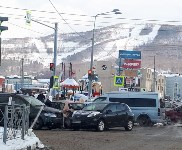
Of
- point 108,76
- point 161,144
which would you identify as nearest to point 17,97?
point 161,144

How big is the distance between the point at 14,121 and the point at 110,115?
1201cm

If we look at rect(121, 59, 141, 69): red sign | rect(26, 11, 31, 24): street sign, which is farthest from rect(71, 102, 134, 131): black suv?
rect(121, 59, 141, 69): red sign

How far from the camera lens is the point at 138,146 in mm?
18656

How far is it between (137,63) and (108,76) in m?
54.2

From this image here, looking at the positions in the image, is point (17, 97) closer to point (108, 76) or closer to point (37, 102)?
point (37, 102)

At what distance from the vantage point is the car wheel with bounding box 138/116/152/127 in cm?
A: 3438

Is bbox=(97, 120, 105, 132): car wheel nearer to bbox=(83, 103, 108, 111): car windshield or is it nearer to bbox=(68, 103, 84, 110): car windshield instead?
bbox=(83, 103, 108, 111): car windshield

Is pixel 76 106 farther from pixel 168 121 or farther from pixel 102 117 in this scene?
pixel 168 121

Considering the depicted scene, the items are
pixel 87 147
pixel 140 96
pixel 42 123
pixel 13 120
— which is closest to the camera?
pixel 13 120

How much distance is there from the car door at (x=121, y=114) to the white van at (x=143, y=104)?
5543 millimetres

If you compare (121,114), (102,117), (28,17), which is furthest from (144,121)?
(28,17)

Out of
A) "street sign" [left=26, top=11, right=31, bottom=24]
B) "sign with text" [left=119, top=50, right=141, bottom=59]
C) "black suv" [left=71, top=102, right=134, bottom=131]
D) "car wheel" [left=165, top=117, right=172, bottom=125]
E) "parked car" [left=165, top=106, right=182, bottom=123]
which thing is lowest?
"car wheel" [left=165, top=117, right=172, bottom=125]

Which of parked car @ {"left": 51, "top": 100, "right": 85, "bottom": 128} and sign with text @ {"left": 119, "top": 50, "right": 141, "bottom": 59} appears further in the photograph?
sign with text @ {"left": 119, "top": 50, "right": 141, "bottom": 59}

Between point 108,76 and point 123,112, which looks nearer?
point 123,112
